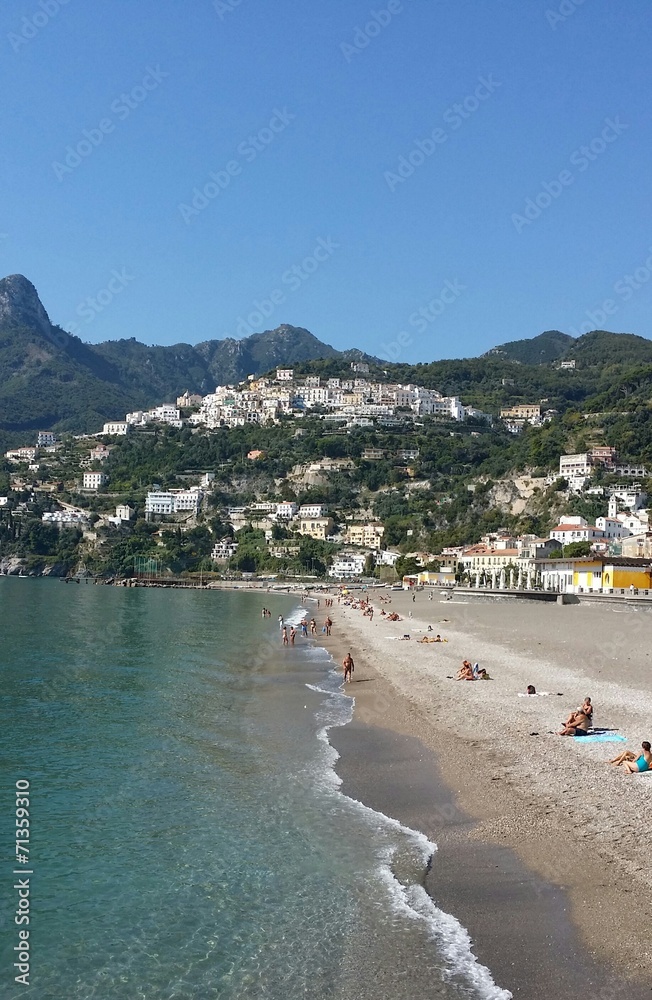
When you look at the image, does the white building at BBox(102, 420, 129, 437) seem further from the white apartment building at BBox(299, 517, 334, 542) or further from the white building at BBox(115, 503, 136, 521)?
the white apartment building at BBox(299, 517, 334, 542)

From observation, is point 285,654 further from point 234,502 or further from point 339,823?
point 234,502

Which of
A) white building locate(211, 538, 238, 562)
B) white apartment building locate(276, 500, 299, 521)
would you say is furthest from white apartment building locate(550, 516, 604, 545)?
white apartment building locate(276, 500, 299, 521)

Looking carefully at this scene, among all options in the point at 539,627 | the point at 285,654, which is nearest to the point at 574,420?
the point at 539,627

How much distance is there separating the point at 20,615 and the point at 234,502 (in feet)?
335

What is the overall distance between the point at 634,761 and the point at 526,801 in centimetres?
176

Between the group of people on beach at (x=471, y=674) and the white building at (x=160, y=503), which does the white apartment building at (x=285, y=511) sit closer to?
the white building at (x=160, y=503)

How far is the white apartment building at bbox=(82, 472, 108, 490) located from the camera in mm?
161875

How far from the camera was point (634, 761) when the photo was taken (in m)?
11.6

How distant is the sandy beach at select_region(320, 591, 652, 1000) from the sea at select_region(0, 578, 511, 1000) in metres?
0.43

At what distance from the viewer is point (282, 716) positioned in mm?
18578

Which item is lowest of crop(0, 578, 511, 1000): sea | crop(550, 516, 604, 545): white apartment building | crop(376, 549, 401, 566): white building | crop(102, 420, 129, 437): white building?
crop(0, 578, 511, 1000): sea

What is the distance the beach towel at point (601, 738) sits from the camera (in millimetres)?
13273

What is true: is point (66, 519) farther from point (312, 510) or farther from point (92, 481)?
point (312, 510)

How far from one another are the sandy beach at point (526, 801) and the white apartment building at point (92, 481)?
14357 cm
